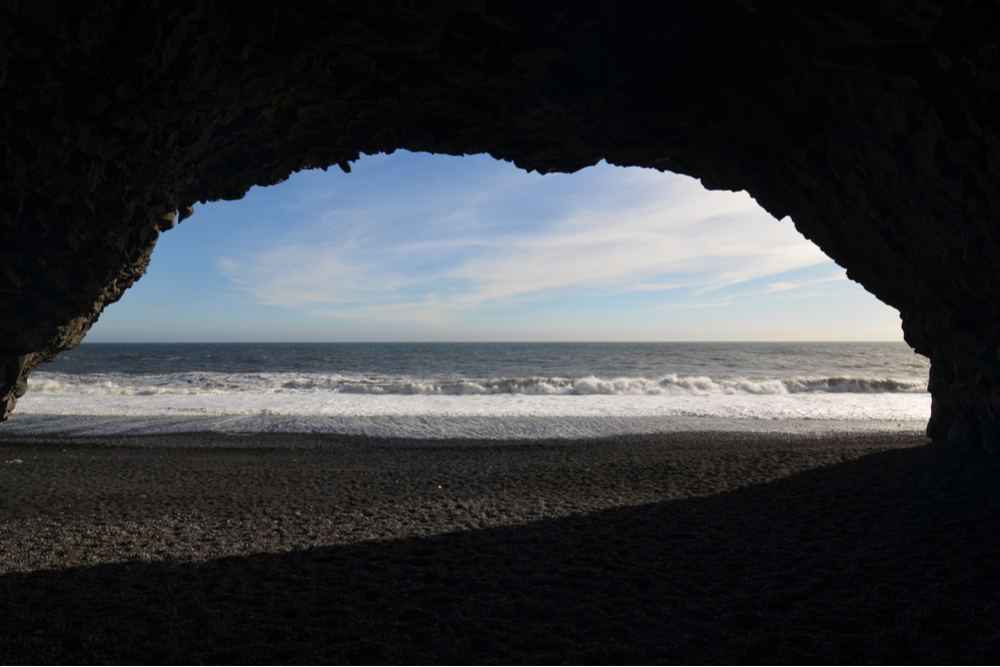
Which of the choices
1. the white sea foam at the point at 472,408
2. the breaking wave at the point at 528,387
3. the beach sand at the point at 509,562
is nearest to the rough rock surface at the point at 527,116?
the beach sand at the point at 509,562

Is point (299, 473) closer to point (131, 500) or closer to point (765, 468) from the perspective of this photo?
point (131, 500)

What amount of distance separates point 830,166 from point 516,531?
6391 mm

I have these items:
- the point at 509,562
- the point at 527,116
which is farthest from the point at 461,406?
the point at 509,562

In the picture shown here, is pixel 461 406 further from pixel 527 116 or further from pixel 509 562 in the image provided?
pixel 509 562

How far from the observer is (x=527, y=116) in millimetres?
7266

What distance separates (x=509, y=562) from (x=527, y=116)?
242 inches

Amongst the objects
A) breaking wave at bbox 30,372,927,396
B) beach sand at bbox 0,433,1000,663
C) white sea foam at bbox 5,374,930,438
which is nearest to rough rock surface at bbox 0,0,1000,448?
beach sand at bbox 0,433,1000,663

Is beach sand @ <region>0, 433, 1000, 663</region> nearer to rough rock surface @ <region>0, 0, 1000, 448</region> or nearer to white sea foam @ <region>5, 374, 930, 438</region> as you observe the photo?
rough rock surface @ <region>0, 0, 1000, 448</region>

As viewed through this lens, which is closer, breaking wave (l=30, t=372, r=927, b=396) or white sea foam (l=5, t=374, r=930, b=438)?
white sea foam (l=5, t=374, r=930, b=438)

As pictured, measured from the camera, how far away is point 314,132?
7.81 metres

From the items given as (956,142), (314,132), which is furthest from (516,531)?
(314,132)

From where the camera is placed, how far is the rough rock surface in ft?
14.5

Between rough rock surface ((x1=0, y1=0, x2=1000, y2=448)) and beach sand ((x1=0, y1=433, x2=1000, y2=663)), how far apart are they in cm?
281

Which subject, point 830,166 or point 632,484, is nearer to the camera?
point 830,166
